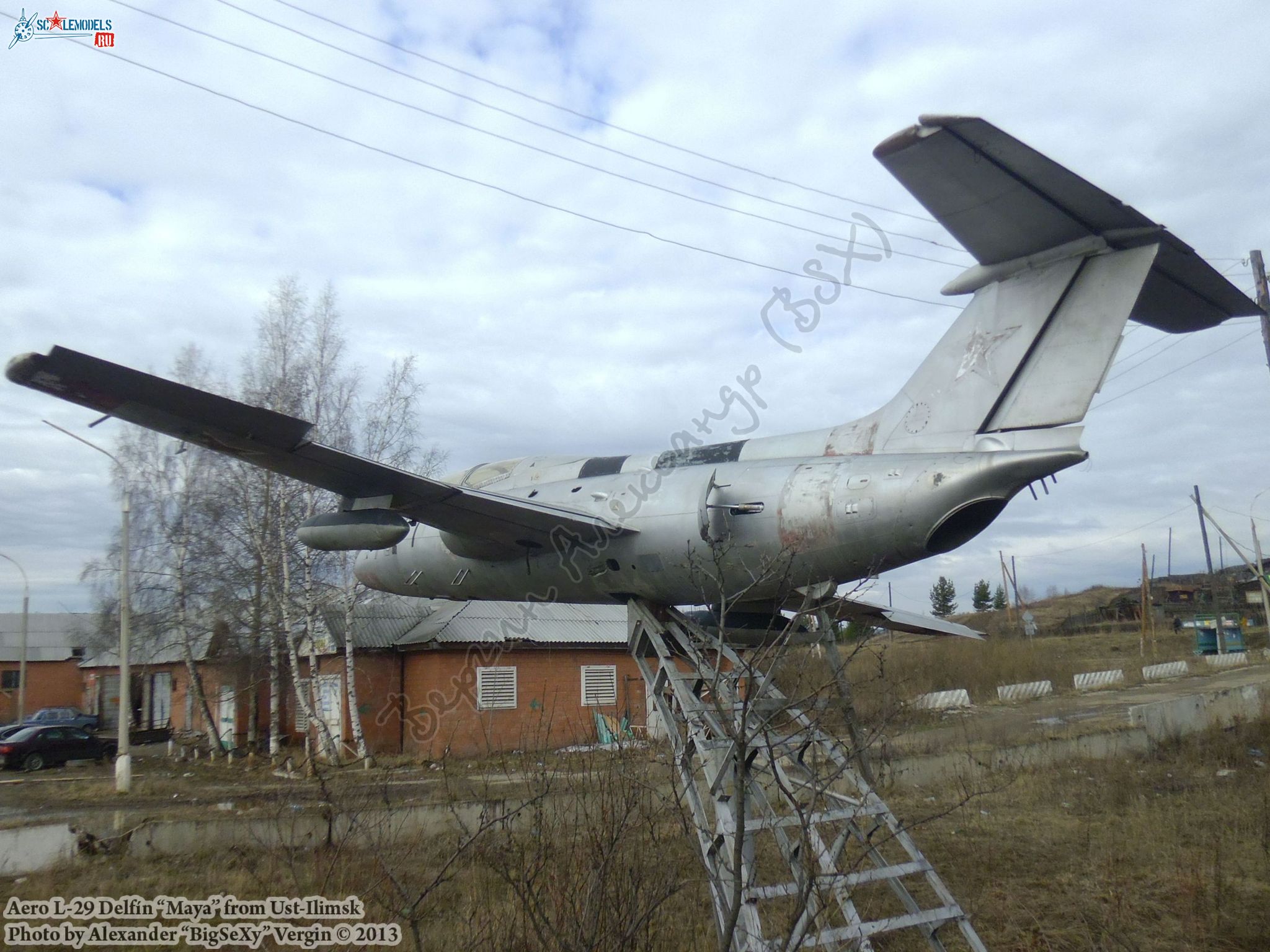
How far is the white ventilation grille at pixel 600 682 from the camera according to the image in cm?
2619

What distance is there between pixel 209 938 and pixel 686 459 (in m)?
6.15

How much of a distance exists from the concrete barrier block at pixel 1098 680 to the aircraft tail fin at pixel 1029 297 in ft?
93.5

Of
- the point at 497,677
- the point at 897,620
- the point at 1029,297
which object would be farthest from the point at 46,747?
the point at 1029,297

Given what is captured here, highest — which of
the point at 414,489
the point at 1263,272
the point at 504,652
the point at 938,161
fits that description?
the point at 1263,272

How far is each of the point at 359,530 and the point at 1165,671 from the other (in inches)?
1465

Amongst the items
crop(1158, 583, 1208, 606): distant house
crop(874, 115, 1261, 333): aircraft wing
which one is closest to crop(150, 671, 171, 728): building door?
crop(874, 115, 1261, 333): aircraft wing

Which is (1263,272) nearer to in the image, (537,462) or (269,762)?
(537,462)

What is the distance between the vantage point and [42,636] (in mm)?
59125

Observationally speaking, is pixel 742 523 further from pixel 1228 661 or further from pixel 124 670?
pixel 1228 661

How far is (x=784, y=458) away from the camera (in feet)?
26.7

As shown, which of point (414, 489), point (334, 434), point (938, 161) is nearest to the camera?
point (938, 161)

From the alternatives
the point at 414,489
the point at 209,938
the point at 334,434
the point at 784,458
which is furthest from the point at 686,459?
the point at 334,434

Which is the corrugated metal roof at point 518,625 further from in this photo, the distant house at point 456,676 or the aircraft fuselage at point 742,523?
the aircraft fuselage at point 742,523

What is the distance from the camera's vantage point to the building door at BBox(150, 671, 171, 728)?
1462 inches
